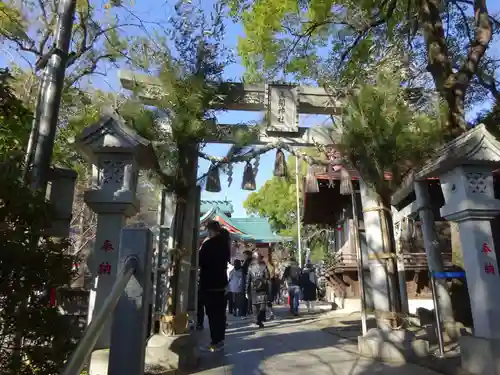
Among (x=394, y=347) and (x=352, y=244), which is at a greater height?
(x=352, y=244)

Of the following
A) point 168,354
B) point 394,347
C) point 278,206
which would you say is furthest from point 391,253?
point 278,206

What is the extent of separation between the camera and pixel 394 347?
546cm

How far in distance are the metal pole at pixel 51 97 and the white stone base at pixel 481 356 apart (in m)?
4.89

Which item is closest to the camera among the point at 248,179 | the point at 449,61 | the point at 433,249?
the point at 433,249

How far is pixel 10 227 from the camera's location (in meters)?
2.96

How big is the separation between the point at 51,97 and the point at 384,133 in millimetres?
4401

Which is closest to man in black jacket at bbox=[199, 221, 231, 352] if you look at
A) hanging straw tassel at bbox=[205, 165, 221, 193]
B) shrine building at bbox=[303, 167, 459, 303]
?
hanging straw tassel at bbox=[205, 165, 221, 193]

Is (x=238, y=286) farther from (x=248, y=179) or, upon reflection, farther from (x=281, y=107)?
(x=281, y=107)

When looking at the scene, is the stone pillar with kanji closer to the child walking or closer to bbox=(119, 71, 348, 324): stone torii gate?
bbox=(119, 71, 348, 324): stone torii gate

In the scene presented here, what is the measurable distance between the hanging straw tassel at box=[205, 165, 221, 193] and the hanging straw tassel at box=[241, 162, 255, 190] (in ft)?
2.19

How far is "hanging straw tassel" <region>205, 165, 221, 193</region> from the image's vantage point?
6.81 m

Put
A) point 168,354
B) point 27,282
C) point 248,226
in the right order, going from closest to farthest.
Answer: point 27,282, point 168,354, point 248,226

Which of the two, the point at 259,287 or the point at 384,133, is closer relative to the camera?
the point at 384,133

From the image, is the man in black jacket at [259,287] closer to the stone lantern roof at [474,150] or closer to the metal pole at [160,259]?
the metal pole at [160,259]
